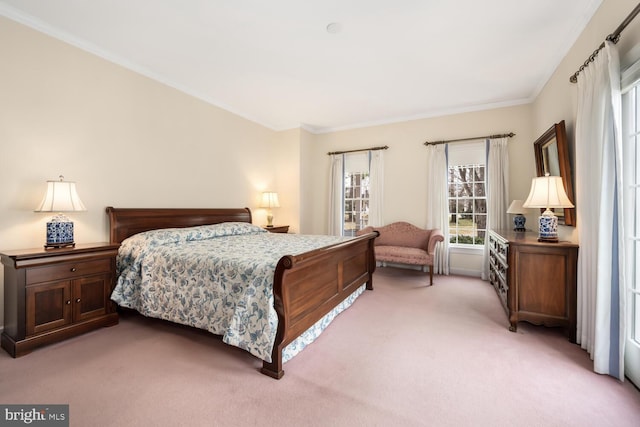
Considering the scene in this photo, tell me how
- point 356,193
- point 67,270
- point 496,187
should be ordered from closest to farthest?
point 67,270 → point 496,187 → point 356,193

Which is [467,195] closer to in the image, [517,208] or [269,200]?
[517,208]

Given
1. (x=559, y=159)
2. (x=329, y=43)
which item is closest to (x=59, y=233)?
(x=329, y=43)

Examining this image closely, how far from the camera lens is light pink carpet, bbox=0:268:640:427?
157cm

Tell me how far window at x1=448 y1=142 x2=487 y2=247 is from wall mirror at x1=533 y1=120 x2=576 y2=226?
1214 millimetres

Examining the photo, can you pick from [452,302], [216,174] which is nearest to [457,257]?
[452,302]

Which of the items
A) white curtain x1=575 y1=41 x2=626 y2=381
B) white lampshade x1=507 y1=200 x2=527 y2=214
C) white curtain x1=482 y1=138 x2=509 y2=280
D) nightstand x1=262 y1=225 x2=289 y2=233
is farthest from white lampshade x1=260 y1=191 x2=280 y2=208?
white curtain x1=575 y1=41 x2=626 y2=381

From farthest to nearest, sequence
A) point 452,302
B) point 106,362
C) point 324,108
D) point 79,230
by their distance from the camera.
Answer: point 324,108 → point 452,302 → point 79,230 → point 106,362

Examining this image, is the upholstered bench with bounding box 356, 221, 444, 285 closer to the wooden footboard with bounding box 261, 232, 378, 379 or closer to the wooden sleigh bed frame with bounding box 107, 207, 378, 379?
the wooden sleigh bed frame with bounding box 107, 207, 378, 379

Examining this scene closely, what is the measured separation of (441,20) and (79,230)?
419cm

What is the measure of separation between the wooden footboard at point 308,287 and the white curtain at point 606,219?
198 cm

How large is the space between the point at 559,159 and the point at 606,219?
48.7 inches

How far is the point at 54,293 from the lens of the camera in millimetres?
2359

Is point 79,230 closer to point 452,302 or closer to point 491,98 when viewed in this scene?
point 452,302

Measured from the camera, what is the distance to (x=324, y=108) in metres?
4.79
